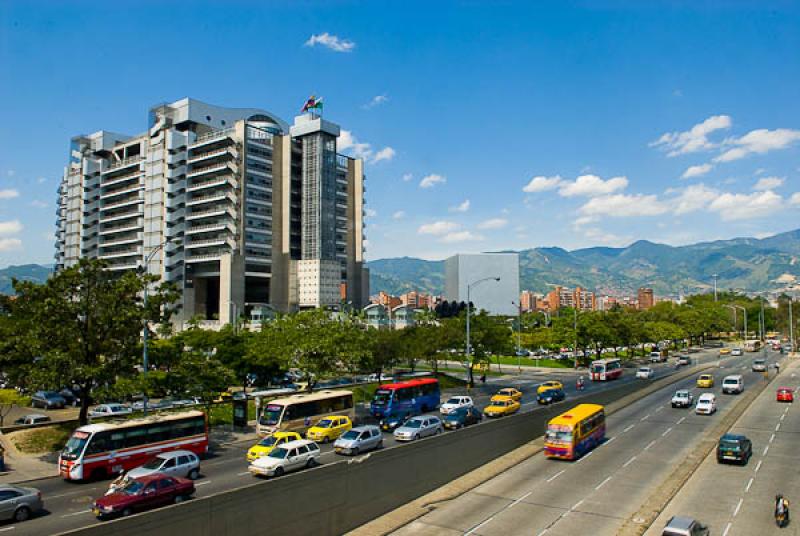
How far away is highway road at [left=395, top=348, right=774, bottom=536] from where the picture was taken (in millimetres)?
23000

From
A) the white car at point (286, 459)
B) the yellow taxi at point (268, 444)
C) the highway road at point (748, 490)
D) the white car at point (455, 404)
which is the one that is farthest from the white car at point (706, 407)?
the yellow taxi at point (268, 444)

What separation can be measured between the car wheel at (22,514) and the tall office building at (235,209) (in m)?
91.5

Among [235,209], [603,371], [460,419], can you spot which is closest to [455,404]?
[460,419]

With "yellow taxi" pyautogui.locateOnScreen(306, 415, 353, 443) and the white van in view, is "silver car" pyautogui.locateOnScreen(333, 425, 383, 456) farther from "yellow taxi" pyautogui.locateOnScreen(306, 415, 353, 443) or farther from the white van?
the white van

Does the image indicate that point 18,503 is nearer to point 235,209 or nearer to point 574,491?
point 574,491

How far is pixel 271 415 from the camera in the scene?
127 ft

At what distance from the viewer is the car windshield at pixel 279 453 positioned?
1109 inches

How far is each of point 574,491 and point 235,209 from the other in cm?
10151

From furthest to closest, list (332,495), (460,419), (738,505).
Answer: (460,419) < (738,505) < (332,495)

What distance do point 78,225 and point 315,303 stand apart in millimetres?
77067

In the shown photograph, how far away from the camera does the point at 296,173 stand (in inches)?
5032

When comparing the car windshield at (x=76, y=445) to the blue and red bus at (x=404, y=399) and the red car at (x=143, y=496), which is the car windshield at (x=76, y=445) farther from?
the blue and red bus at (x=404, y=399)

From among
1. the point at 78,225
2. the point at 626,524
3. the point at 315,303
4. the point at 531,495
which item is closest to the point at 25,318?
the point at 531,495

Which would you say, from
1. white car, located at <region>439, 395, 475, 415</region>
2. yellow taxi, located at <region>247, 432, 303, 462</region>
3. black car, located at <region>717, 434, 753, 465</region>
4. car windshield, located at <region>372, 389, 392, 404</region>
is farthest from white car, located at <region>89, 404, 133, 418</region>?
black car, located at <region>717, 434, 753, 465</region>
